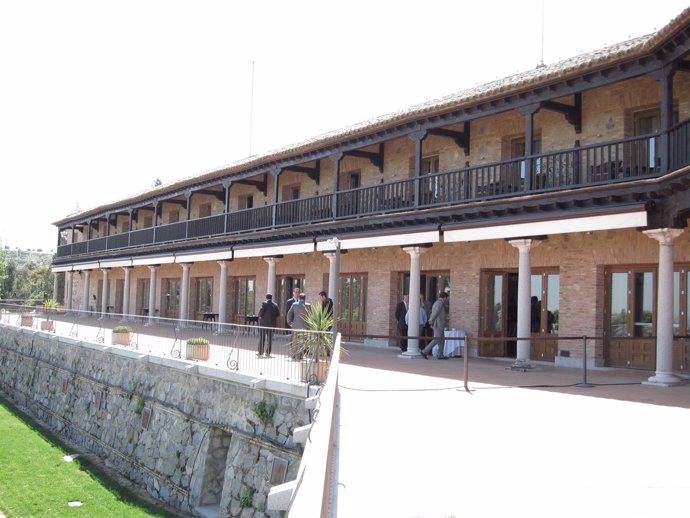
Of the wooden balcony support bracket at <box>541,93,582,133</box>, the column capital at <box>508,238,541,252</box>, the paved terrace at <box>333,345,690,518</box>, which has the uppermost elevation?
the wooden balcony support bracket at <box>541,93,582,133</box>

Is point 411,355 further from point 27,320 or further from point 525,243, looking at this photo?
point 27,320

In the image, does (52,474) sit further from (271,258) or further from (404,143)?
(404,143)

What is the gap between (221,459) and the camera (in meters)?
13.6

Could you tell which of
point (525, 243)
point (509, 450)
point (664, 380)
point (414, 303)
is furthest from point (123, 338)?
point (509, 450)

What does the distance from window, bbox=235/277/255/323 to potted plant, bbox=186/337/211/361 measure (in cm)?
1366

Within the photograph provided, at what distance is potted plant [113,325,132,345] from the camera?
1922 centimetres

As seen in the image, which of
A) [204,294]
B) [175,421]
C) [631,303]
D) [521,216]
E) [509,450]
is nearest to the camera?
[509,450]

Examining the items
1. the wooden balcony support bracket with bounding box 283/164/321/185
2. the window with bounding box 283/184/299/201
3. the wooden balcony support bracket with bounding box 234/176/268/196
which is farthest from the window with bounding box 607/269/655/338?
the wooden balcony support bracket with bounding box 234/176/268/196

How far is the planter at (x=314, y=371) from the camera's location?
35.3 ft

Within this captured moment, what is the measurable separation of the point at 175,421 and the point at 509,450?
9732 mm

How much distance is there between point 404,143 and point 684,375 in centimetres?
1082

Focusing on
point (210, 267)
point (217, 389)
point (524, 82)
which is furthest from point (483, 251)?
point (210, 267)

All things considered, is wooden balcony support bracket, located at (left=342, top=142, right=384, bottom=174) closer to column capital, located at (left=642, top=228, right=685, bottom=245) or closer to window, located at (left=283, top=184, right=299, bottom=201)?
window, located at (left=283, top=184, right=299, bottom=201)

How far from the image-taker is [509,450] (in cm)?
739
